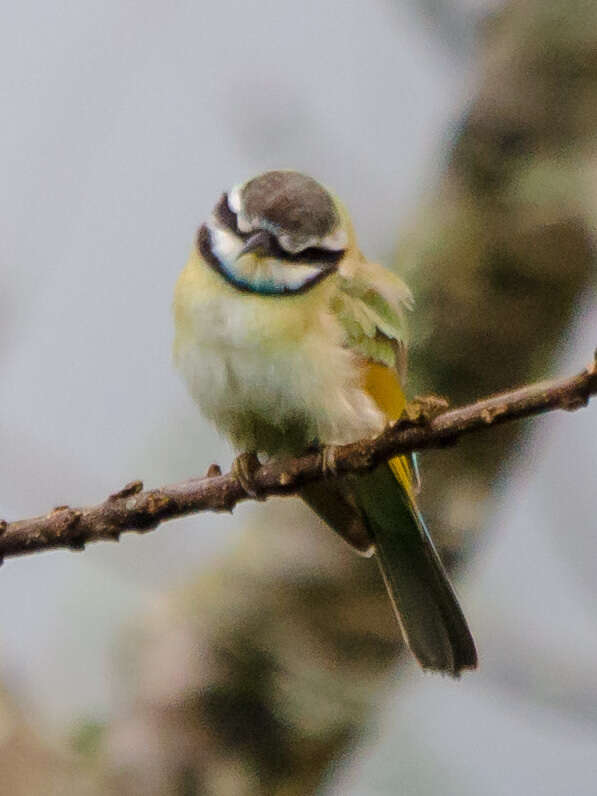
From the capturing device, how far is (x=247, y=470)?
1569mm

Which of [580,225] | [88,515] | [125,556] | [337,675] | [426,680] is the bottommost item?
[426,680]

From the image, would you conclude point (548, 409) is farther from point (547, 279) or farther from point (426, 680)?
point (426, 680)

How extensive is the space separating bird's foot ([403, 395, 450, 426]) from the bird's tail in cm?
57

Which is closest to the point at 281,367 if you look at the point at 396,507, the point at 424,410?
the point at 396,507

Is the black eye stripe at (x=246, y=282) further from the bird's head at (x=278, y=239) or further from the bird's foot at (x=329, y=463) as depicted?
the bird's foot at (x=329, y=463)

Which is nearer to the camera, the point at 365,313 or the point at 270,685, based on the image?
the point at 365,313

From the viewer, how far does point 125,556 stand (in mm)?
2260

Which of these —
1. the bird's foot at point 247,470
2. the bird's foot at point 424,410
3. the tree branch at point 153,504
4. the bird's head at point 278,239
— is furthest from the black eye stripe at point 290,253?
the bird's foot at point 424,410

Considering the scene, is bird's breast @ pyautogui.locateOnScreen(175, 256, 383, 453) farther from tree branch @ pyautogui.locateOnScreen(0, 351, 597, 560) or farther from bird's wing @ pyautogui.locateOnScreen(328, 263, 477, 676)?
tree branch @ pyautogui.locateOnScreen(0, 351, 597, 560)

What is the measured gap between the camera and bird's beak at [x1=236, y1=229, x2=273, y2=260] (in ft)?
5.82

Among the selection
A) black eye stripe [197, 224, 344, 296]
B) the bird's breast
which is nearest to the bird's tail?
the bird's breast

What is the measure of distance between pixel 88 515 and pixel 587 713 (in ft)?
2.95

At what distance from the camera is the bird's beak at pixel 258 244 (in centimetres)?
178

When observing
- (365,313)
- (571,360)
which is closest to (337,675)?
(365,313)
